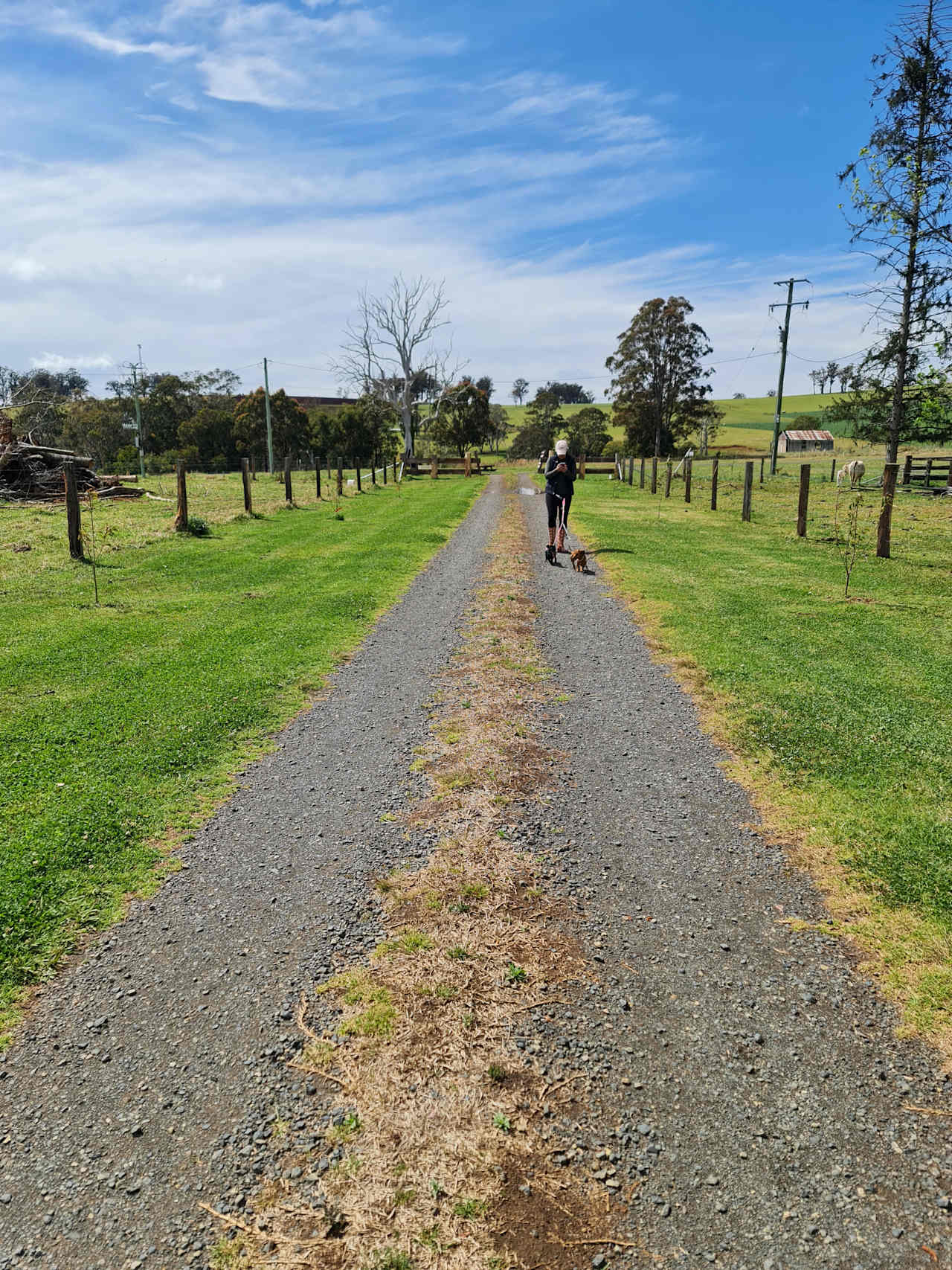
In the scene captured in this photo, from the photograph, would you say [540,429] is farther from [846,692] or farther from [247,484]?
[846,692]

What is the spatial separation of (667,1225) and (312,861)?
261 centimetres

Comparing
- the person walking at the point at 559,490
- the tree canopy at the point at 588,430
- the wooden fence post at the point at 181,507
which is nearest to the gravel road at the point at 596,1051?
the person walking at the point at 559,490

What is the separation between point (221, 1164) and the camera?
256cm

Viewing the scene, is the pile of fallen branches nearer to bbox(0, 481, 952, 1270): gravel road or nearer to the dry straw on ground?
bbox(0, 481, 952, 1270): gravel road

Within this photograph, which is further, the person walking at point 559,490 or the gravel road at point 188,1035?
the person walking at point 559,490

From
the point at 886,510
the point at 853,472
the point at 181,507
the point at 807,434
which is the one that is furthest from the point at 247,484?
the point at 807,434

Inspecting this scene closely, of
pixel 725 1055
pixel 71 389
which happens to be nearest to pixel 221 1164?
pixel 725 1055

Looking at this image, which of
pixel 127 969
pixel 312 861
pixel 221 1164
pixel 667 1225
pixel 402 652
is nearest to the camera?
pixel 667 1225

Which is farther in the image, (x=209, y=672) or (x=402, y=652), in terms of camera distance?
(x=402, y=652)

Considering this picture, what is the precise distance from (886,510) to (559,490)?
20.6 feet

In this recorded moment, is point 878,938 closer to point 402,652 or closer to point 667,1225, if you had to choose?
point 667,1225

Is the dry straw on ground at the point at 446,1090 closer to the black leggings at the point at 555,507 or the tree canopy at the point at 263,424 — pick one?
the black leggings at the point at 555,507

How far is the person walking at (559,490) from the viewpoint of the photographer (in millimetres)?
13398

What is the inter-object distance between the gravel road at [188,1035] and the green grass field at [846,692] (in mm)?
2615
